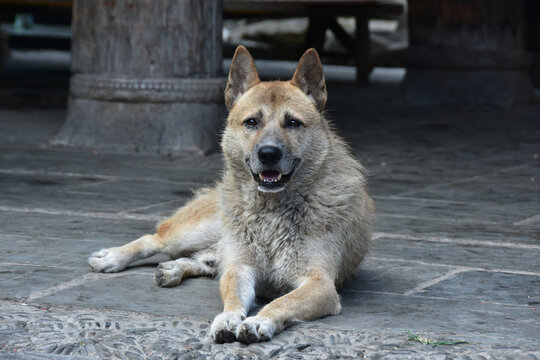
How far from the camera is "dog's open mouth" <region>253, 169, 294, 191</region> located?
438 centimetres

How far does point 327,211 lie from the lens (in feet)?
14.6

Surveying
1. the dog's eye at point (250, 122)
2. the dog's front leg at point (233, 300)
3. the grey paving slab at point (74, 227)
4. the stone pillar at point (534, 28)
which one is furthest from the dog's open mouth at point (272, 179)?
the stone pillar at point (534, 28)

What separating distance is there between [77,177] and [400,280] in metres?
3.74

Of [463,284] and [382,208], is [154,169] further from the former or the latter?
[463,284]

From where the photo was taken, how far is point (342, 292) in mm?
4547

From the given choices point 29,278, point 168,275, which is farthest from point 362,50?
point 29,278

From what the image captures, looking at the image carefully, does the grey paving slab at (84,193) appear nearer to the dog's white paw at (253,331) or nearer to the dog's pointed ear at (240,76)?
the dog's pointed ear at (240,76)

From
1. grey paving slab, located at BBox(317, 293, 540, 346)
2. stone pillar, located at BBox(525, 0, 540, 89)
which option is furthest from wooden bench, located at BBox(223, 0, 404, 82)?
grey paving slab, located at BBox(317, 293, 540, 346)

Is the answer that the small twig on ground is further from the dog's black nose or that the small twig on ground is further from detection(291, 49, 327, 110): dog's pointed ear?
detection(291, 49, 327, 110): dog's pointed ear

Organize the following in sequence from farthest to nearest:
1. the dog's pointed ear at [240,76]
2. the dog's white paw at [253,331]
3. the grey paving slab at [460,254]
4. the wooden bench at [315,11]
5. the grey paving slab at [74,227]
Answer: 1. the wooden bench at [315,11]
2. the grey paving slab at [74,227]
3. the grey paving slab at [460,254]
4. the dog's pointed ear at [240,76]
5. the dog's white paw at [253,331]

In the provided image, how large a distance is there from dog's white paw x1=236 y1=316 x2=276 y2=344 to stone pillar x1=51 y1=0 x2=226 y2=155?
5.44 metres

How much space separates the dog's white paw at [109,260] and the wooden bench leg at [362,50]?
42.7 ft

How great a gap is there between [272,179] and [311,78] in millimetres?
579

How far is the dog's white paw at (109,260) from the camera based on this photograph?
189 inches
